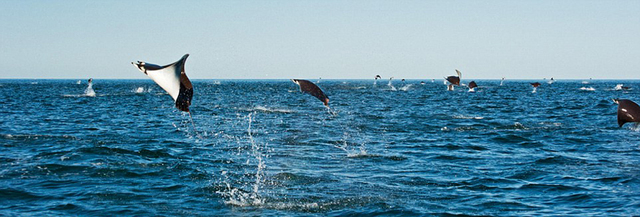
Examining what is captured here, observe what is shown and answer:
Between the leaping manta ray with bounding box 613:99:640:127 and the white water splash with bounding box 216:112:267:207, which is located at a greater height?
the leaping manta ray with bounding box 613:99:640:127

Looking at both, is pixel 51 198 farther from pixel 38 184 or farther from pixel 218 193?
pixel 218 193

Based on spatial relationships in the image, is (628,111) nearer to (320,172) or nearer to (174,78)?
(320,172)

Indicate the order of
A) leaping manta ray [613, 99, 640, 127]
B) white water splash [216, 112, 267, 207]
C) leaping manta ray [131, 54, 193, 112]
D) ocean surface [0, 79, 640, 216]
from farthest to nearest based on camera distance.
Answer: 1. leaping manta ray [613, 99, 640, 127]
2. white water splash [216, 112, 267, 207]
3. ocean surface [0, 79, 640, 216]
4. leaping manta ray [131, 54, 193, 112]

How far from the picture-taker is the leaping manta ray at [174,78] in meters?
8.60

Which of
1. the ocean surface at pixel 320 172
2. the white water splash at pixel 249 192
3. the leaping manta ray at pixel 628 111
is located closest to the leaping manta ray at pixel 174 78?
the ocean surface at pixel 320 172

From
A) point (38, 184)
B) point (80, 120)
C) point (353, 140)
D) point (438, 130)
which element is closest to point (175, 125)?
point (80, 120)

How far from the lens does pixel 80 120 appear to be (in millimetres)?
27000

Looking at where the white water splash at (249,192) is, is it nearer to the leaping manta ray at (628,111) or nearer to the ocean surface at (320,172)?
the ocean surface at (320,172)

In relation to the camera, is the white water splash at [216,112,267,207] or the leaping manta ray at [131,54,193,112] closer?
the leaping manta ray at [131,54,193,112]

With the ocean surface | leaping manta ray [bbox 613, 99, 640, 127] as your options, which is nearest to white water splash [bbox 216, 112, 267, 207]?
the ocean surface

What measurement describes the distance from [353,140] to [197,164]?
253 inches

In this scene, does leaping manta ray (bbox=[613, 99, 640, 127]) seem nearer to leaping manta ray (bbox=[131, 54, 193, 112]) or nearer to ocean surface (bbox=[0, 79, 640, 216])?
ocean surface (bbox=[0, 79, 640, 216])

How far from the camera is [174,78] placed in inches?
347

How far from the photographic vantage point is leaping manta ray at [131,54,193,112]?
8.60 metres
